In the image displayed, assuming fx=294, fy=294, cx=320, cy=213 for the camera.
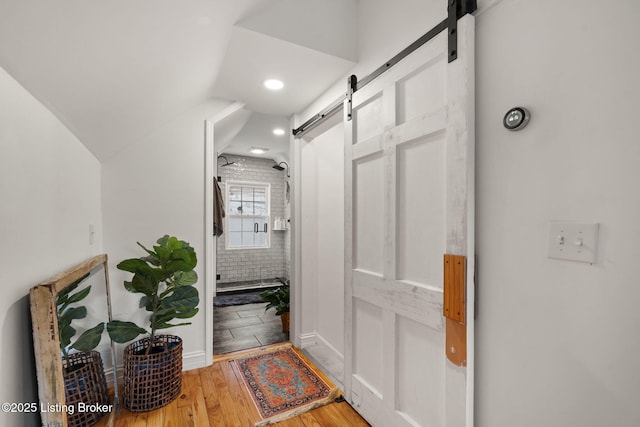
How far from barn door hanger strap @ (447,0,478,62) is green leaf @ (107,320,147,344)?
2.24 metres

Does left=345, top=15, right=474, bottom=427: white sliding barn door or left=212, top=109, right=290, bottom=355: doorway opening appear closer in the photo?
left=345, top=15, right=474, bottom=427: white sliding barn door

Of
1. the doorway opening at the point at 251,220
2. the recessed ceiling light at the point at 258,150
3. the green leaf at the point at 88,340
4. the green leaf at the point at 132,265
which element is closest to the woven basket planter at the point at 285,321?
the doorway opening at the point at 251,220

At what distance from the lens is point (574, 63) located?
904mm

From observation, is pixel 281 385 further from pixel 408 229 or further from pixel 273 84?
pixel 273 84

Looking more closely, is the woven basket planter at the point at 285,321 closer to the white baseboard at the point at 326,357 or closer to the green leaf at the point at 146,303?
the white baseboard at the point at 326,357

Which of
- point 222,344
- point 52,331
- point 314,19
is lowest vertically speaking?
point 222,344

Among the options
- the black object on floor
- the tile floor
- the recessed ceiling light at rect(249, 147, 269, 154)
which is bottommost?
the black object on floor

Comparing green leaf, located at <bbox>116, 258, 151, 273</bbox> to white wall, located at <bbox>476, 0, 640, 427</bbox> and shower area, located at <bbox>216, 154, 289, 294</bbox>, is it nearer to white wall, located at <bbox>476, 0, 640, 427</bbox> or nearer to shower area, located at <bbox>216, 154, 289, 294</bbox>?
white wall, located at <bbox>476, 0, 640, 427</bbox>

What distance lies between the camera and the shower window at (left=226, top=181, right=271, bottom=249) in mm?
5449

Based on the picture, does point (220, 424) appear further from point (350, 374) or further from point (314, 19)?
point (314, 19)

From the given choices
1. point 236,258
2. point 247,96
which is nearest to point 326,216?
point 247,96

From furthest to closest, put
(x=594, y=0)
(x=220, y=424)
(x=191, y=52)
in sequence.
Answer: (x=220, y=424) → (x=191, y=52) → (x=594, y=0)

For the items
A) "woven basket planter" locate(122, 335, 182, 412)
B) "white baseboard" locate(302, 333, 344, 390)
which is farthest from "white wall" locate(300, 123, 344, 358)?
"woven basket planter" locate(122, 335, 182, 412)

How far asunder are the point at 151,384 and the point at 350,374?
127 cm
